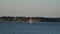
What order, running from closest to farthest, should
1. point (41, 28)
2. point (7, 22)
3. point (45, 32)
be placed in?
1. point (45, 32)
2. point (41, 28)
3. point (7, 22)

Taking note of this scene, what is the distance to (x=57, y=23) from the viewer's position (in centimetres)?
169

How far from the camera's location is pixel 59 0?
171cm

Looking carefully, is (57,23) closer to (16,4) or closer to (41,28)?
(41,28)

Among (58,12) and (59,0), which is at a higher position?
(59,0)

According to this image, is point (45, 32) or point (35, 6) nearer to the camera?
point (45, 32)

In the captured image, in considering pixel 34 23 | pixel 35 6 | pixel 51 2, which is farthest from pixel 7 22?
pixel 51 2

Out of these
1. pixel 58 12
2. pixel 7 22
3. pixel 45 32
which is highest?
pixel 58 12

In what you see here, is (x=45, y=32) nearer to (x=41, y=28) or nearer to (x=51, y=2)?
(x=41, y=28)

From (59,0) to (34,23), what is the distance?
67 centimetres

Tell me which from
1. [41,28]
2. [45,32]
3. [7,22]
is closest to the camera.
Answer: [45,32]

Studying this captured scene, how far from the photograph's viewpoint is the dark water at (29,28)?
4.52ft

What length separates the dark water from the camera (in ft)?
4.52

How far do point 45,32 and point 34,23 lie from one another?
365mm

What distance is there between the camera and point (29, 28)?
1.49 metres
